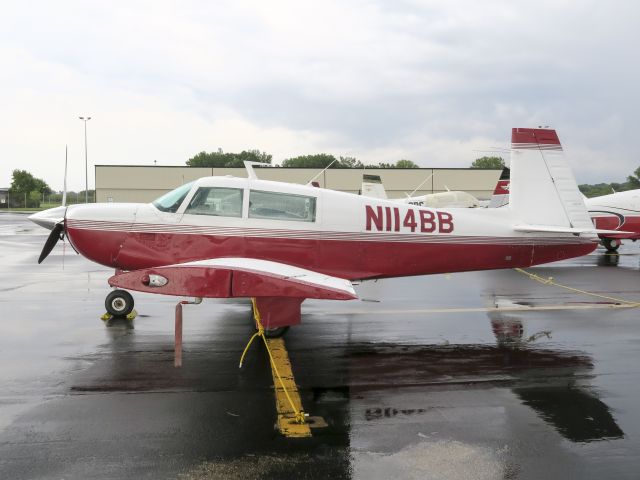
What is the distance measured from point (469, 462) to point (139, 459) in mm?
2547

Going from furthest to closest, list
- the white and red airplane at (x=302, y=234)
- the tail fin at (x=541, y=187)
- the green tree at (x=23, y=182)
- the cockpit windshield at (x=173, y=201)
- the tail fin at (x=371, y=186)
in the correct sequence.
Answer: the green tree at (x=23, y=182)
the tail fin at (x=371, y=186)
the tail fin at (x=541, y=187)
the cockpit windshield at (x=173, y=201)
the white and red airplane at (x=302, y=234)

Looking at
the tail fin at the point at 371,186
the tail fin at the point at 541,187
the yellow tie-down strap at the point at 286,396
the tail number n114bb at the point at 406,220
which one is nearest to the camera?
the yellow tie-down strap at the point at 286,396

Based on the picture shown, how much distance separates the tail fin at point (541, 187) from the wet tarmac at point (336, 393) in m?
1.79

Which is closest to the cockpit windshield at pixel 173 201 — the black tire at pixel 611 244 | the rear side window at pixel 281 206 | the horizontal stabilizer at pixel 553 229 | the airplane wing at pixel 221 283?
the rear side window at pixel 281 206

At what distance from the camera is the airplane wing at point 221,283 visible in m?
5.53

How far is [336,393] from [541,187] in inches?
209

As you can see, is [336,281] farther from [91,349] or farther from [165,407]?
[91,349]

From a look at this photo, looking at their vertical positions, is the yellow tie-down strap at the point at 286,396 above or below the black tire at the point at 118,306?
below

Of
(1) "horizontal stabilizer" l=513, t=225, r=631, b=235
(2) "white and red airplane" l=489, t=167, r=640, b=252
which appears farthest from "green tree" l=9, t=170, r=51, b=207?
(1) "horizontal stabilizer" l=513, t=225, r=631, b=235

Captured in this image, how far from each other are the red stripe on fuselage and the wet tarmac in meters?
1.05

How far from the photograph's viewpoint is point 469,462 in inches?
154

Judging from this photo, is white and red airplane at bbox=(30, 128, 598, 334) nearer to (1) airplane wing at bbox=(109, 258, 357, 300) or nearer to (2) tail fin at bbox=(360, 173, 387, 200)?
(1) airplane wing at bbox=(109, 258, 357, 300)

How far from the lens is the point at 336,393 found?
17.5 feet

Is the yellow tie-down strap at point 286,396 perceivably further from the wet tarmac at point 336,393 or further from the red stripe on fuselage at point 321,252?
the red stripe on fuselage at point 321,252
